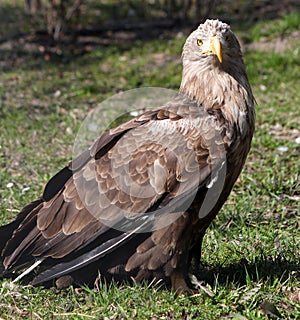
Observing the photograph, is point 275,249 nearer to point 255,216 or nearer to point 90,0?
point 255,216

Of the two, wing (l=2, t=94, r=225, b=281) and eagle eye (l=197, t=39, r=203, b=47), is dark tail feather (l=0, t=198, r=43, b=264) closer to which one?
wing (l=2, t=94, r=225, b=281)

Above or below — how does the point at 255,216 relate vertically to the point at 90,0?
below

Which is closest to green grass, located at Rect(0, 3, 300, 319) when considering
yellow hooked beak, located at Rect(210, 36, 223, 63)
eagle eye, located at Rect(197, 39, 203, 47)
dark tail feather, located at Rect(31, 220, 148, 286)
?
dark tail feather, located at Rect(31, 220, 148, 286)

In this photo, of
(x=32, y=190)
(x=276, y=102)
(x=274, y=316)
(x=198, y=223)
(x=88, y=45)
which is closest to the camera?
(x=274, y=316)

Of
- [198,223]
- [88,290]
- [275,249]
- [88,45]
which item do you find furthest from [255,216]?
[88,45]

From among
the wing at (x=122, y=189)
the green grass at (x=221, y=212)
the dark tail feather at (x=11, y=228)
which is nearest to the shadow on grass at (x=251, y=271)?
the green grass at (x=221, y=212)

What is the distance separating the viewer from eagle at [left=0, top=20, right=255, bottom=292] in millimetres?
3760

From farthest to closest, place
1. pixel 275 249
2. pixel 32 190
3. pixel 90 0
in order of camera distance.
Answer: pixel 90 0 < pixel 32 190 < pixel 275 249

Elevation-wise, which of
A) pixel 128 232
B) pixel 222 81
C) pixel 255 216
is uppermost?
pixel 222 81

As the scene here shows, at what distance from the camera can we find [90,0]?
1220 cm

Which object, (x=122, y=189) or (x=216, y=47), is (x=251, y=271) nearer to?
(x=122, y=189)

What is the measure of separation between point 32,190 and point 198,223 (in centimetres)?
214

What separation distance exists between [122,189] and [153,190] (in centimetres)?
20

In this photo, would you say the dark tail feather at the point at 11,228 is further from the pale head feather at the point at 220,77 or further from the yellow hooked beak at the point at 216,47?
the yellow hooked beak at the point at 216,47
